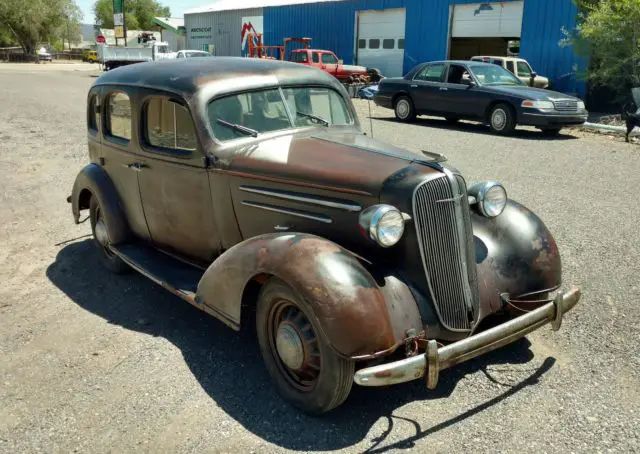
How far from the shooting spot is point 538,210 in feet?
23.2

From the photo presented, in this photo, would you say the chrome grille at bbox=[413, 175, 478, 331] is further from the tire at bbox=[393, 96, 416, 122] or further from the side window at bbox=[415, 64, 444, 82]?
the tire at bbox=[393, 96, 416, 122]

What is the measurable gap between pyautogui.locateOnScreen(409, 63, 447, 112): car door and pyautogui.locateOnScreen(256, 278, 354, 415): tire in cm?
1214

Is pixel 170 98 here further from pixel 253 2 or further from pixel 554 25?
pixel 253 2

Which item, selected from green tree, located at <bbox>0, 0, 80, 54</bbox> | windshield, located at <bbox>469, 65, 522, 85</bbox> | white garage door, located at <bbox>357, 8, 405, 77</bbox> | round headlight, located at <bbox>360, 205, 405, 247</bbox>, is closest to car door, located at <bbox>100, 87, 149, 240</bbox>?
round headlight, located at <bbox>360, 205, 405, 247</bbox>

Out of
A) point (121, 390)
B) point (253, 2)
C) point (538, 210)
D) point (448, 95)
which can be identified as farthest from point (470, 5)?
point (121, 390)

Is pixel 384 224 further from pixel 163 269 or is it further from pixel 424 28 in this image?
pixel 424 28

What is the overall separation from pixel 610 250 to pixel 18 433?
16.8 ft

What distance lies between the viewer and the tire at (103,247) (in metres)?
5.19

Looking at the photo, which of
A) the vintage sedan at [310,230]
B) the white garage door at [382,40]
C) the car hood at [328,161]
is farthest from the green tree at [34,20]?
the car hood at [328,161]

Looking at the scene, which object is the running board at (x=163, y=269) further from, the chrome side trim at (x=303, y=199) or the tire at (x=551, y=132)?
the tire at (x=551, y=132)

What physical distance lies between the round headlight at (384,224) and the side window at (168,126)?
5.17 feet

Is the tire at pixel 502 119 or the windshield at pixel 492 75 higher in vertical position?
the windshield at pixel 492 75

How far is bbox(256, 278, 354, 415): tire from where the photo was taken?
9.74 ft

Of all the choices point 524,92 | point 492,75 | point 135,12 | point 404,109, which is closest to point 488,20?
point 404,109
